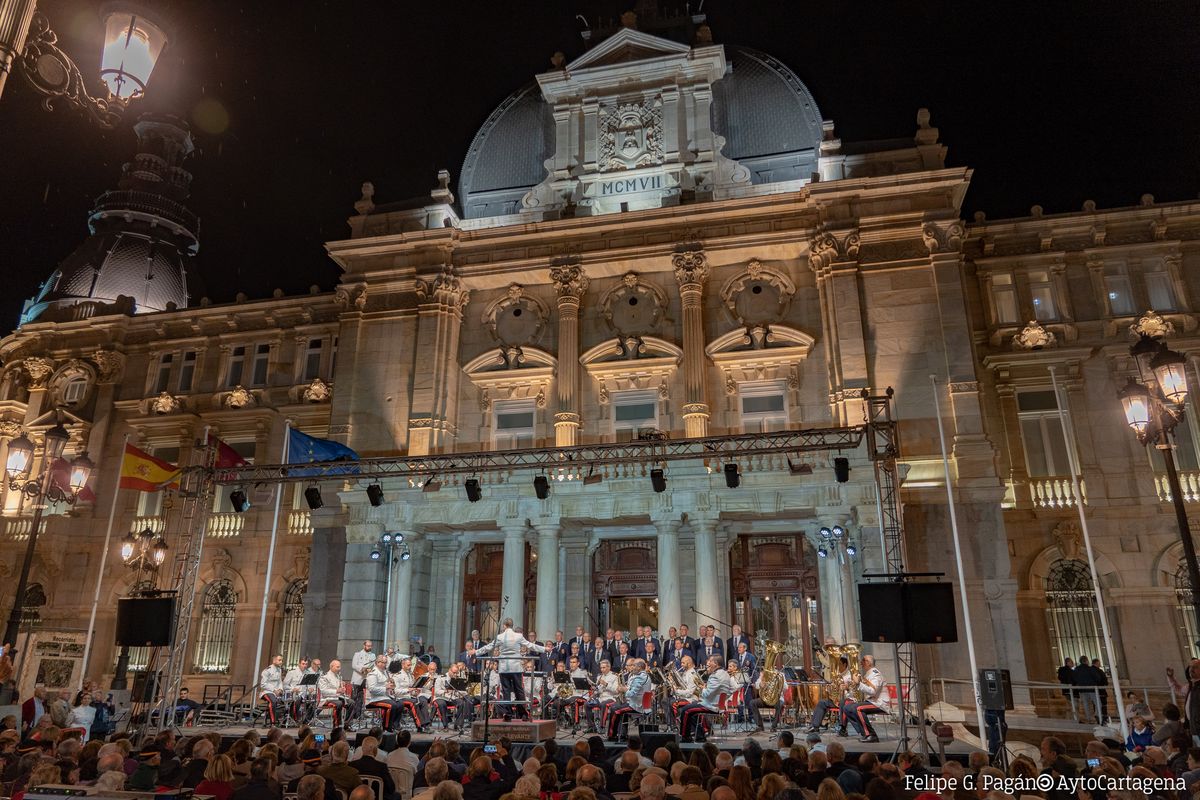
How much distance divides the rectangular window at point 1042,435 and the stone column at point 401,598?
61.9 ft

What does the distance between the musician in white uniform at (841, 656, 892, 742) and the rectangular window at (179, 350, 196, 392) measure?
27.7 meters

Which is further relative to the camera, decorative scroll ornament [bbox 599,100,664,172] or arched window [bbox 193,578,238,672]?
arched window [bbox 193,578,238,672]

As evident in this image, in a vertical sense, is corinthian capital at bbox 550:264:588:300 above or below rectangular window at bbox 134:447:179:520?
above

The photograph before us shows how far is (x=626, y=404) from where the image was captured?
2567 centimetres

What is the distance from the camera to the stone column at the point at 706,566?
22078 mm

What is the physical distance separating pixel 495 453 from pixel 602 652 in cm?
564

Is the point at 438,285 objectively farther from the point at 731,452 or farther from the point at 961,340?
the point at 961,340

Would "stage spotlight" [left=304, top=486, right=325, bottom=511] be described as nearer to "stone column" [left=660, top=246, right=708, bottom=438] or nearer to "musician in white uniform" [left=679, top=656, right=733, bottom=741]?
"stone column" [left=660, top=246, right=708, bottom=438]

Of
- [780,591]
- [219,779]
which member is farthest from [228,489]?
[219,779]

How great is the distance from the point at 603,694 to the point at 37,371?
29.1 meters

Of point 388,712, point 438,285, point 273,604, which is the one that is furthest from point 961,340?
point 273,604

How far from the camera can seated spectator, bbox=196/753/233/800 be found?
8.09 metres

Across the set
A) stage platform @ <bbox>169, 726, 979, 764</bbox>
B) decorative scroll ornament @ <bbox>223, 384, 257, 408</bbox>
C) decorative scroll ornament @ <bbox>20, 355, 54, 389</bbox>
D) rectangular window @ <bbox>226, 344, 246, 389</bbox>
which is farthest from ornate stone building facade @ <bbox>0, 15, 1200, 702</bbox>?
decorative scroll ornament @ <bbox>20, 355, 54, 389</bbox>

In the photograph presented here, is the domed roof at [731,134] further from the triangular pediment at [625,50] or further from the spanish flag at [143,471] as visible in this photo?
the spanish flag at [143,471]
